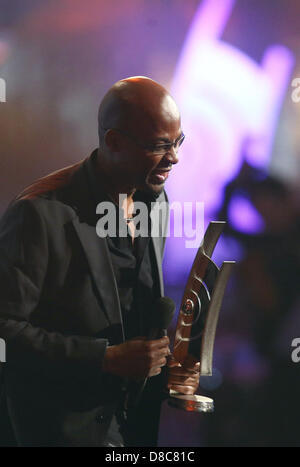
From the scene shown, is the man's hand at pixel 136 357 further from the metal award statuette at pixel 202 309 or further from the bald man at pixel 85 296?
the metal award statuette at pixel 202 309

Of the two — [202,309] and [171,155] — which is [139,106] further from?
[202,309]

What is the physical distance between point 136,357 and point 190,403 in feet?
0.54

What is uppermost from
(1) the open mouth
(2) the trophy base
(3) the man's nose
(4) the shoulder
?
(3) the man's nose

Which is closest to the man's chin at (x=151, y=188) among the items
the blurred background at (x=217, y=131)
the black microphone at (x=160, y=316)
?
the black microphone at (x=160, y=316)

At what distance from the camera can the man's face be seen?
4.27 feet

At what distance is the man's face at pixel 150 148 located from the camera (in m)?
1.30

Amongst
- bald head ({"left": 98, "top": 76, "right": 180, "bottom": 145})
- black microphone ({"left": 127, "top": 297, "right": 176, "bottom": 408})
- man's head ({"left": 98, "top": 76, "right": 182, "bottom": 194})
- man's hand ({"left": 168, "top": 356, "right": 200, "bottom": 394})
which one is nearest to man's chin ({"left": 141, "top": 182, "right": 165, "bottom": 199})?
man's head ({"left": 98, "top": 76, "right": 182, "bottom": 194})

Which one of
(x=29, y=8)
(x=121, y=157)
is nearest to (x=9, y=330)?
(x=121, y=157)

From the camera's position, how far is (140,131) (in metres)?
1.31

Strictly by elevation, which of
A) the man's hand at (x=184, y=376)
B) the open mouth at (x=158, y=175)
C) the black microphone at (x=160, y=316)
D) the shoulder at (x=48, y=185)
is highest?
the open mouth at (x=158, y=175)

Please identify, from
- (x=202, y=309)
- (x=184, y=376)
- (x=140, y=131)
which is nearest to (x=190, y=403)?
(x=184, y=376)

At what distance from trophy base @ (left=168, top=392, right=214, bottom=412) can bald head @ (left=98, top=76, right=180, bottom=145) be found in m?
0.57

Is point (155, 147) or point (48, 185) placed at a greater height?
point (155, 147)

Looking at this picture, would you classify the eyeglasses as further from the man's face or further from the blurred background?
the blurred background
